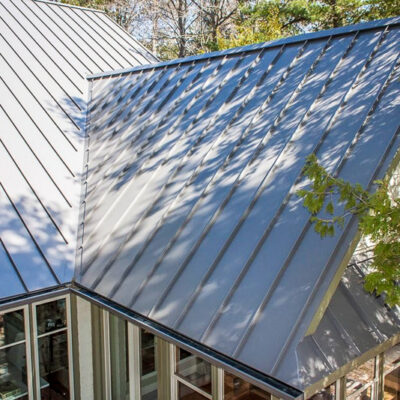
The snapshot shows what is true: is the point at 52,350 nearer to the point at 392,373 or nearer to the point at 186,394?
the point at 186,394

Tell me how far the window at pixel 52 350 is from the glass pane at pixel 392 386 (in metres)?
5.27

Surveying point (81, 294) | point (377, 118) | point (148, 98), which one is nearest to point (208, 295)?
point (81, 294)

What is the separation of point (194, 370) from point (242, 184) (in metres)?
2.78

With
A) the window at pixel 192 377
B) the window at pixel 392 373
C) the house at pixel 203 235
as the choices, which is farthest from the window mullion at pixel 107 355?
the window at pixel 392 373

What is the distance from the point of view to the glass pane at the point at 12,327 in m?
7.23

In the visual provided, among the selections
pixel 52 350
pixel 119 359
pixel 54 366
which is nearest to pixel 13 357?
pixel 52 350

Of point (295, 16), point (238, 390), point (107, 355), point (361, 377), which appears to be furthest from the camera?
point (295, 16)

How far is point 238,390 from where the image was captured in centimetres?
630

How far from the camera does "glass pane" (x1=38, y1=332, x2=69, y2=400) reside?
7.64 m

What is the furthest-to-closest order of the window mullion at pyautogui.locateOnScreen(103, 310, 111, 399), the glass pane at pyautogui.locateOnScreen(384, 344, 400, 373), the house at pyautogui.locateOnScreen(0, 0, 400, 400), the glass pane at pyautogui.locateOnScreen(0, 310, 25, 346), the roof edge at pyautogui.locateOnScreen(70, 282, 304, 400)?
the window mullion at pyautogui.locateOnScreen(103, 310, 111, 399) → the glass pane at pyautogui.locateOnScreen(0, 310, 25, 346) → the glass pane at pyautogui.locateOnScreen(384, 344, 400, 373) → the house at pyautogui.locateOnScreen(0, 0, 400, 400) → the roof edge at pyautogui.locateOnScreen(70, 282, 304, 400)

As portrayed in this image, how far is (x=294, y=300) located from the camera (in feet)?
15.5

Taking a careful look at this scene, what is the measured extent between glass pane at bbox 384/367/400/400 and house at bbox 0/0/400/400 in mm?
36

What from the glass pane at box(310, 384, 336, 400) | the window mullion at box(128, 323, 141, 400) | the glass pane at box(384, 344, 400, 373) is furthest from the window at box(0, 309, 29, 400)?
the glass pane at box(384, 344, 400, 373)

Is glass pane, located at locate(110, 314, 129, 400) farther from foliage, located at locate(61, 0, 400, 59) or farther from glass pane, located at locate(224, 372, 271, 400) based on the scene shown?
foliage, located at locate(61, 0, 400, 59)
